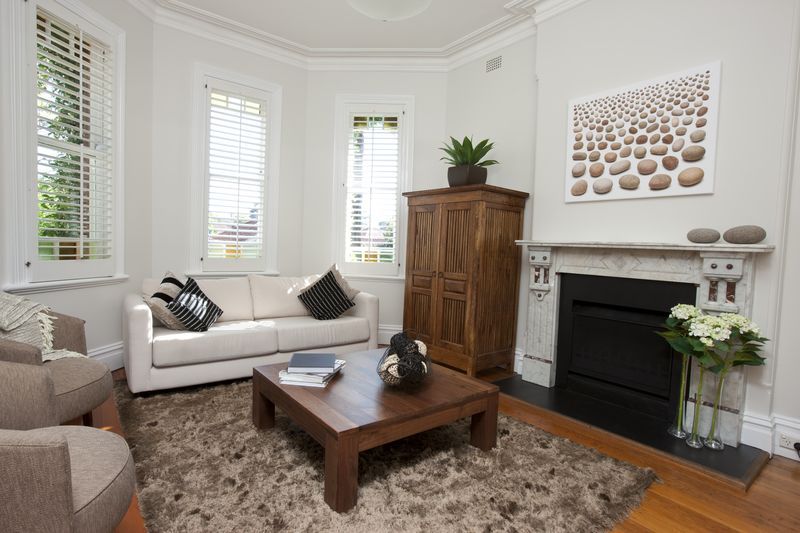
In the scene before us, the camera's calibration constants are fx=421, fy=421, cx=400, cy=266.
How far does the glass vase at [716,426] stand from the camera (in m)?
2.46

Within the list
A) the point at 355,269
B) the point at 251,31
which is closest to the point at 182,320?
the point at 355,269

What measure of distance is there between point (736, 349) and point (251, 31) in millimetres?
4904

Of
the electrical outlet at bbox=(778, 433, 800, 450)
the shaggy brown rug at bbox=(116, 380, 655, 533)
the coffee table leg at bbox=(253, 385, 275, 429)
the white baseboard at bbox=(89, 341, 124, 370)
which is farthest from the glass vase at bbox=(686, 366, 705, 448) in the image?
Result: the white baseboard at bbox=(89, 341, 124, 370)

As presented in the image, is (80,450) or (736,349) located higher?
(736,349)

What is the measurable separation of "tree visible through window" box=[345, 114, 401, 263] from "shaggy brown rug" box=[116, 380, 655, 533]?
2.58 meters

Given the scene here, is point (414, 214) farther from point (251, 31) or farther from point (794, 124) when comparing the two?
point (794, 124)

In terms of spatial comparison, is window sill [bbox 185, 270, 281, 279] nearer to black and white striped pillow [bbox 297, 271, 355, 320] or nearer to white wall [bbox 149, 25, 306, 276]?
white wall [bbox 149, 25, 306, 276]

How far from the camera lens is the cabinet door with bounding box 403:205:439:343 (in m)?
4.03

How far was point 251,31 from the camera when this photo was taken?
4.32 m

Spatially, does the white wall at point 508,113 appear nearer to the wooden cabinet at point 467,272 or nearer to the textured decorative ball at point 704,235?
the wooden cabinet at point 467,272

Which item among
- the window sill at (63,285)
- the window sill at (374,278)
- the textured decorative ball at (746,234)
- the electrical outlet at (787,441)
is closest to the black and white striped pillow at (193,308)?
the window sill at (63,285)

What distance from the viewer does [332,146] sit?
193 inches

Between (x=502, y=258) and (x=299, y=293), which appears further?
(x=299, y=293)

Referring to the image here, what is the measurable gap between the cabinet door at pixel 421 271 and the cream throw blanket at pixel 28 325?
2.69 m
